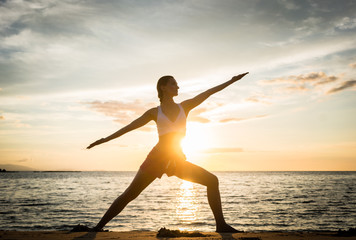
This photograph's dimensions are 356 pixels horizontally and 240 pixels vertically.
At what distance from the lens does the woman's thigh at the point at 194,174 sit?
16.6ft

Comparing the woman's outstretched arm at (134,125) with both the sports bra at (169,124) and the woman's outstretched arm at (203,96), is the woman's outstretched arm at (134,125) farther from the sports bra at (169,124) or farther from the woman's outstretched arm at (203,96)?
the woman's outstretched arm at (203,96)

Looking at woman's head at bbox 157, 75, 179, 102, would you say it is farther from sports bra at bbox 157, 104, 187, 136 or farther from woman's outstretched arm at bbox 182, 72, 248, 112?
sports bra at bbox 157, 104, 187, 136

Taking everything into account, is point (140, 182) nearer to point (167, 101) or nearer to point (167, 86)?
point (167, 101)

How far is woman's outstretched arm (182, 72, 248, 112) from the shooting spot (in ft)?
17.7

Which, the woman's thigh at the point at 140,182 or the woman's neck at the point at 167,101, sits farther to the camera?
the woman's neck at the point at 167,101

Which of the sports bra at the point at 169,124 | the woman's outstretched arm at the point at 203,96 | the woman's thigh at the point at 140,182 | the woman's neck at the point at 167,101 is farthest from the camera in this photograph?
the woman's outstretched arm at the point at 203,96

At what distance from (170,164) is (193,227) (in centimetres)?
1138

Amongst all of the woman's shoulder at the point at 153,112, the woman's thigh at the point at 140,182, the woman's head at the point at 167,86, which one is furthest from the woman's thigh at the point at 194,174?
the woman's head at the point at 167,86

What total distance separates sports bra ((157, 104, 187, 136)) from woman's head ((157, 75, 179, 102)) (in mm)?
389

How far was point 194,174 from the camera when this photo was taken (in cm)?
507

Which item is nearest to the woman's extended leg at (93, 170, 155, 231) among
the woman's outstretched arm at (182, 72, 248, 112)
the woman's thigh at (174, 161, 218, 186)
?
the woman's thigh at (174, 161, 218, 186)

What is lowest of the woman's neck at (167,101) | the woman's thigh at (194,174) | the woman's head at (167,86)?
the woman's thigh at (194,174)

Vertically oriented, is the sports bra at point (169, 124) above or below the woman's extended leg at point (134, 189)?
above

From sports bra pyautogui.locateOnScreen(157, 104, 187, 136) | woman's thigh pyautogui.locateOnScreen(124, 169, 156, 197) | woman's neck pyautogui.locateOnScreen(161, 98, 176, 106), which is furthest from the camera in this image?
woman's neck pyautogui.locateOnScreen(161, 98, 176, 106)
